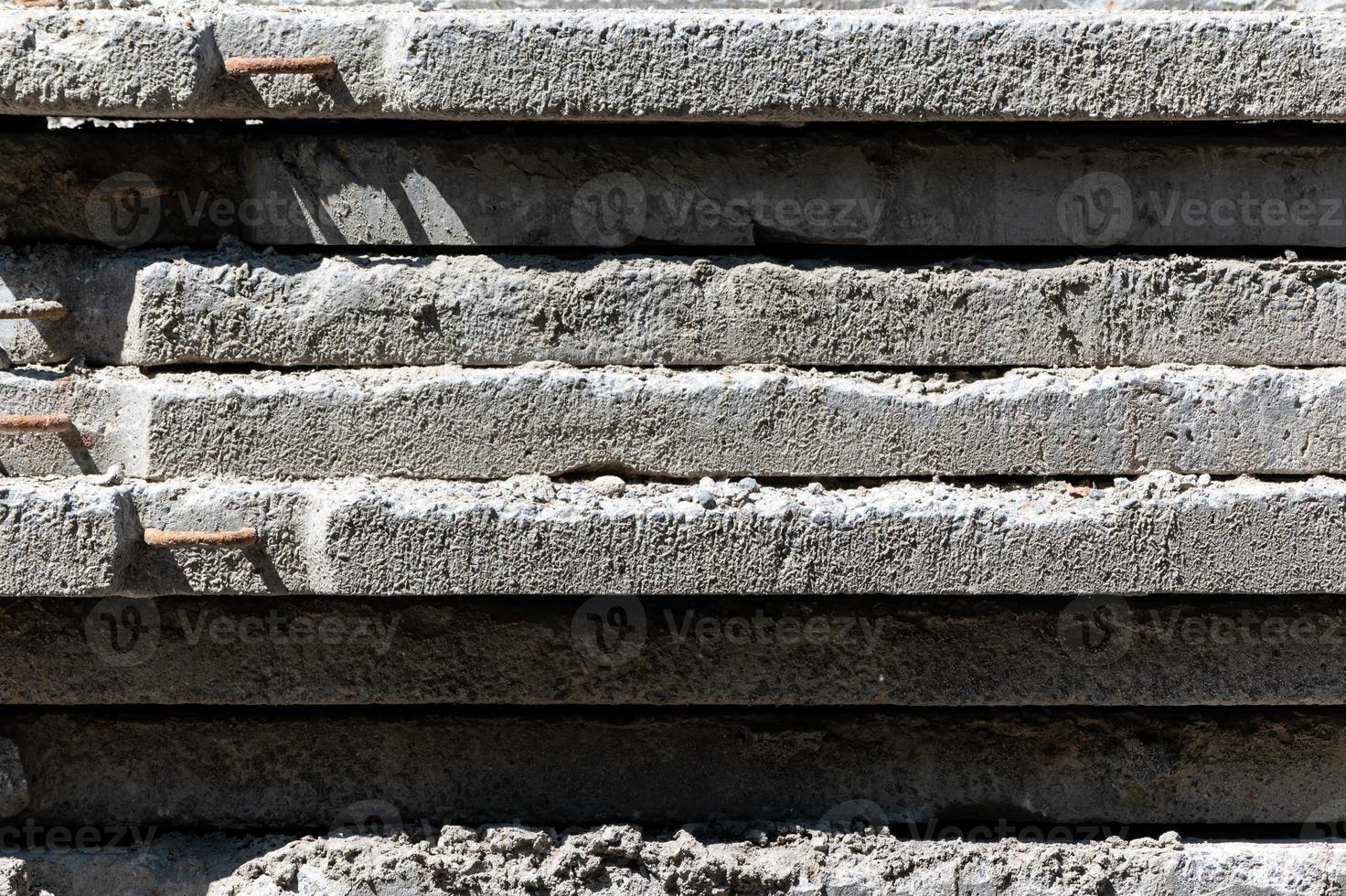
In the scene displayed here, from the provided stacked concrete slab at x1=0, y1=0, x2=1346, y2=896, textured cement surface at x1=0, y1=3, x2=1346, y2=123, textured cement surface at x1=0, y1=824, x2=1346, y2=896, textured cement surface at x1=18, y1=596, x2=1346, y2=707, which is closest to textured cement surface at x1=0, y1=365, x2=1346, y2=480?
stacked concrete slab at x1=0, y1=0, x2=1346, y2=896

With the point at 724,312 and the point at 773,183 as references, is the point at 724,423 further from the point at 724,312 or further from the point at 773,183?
the point at 773,183

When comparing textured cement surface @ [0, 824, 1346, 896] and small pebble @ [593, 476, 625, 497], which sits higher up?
small pebble @ [593, 476, 625, 497]

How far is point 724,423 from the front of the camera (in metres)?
2.10

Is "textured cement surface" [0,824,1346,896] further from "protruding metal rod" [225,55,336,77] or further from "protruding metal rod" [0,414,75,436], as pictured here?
"protruding metal rod" [225,55,336,77]

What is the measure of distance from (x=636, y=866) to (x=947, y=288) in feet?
4.45

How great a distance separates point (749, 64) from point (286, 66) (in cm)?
89

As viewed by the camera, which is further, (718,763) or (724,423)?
(718,763)

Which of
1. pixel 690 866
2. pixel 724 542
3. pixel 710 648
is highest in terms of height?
pixel 724 542

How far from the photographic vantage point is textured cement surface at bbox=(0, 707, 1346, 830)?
2.28 metres

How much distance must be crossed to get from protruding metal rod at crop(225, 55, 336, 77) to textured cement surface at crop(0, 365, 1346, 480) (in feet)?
1.93

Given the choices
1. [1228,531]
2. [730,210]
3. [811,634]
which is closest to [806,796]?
[811,634]

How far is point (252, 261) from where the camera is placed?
2.13m

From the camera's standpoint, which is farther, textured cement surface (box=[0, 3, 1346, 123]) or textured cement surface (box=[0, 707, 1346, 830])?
textured cement surface (box=[0, 707, 1346, 830])

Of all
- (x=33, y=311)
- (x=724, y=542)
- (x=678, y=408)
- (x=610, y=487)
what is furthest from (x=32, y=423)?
(x=724, y=542)
